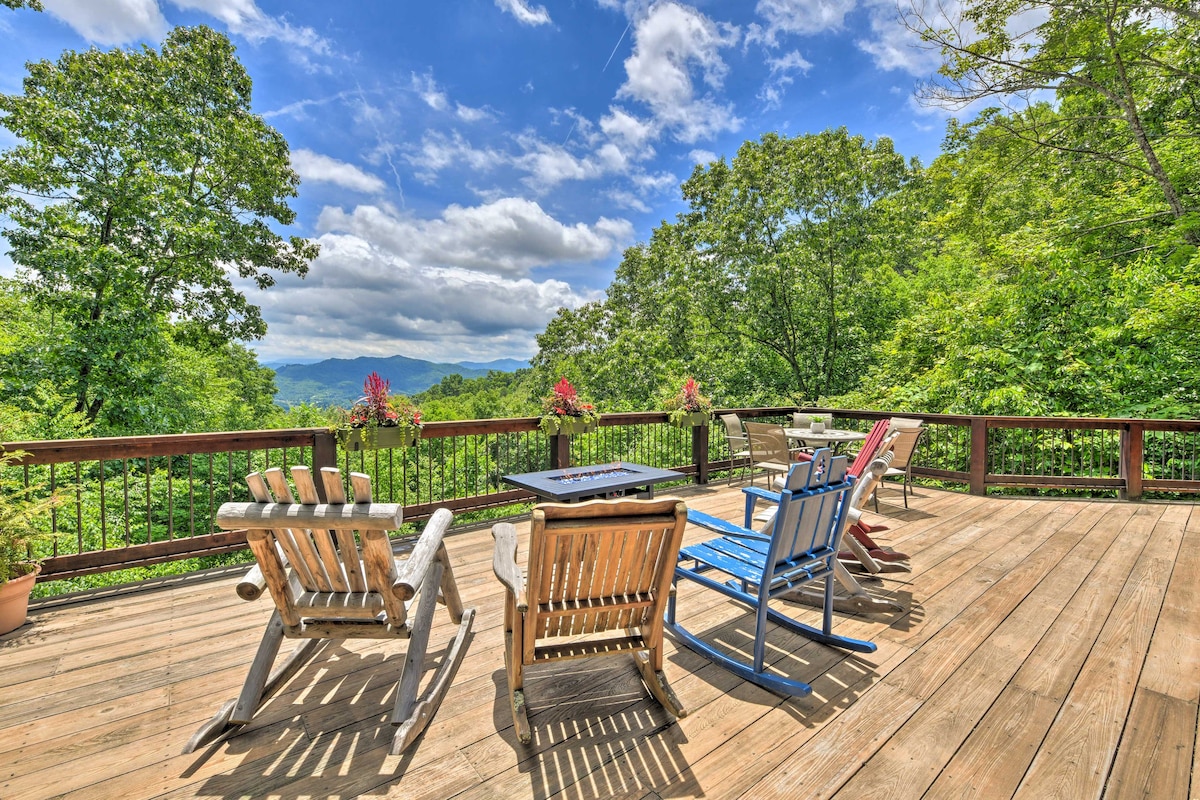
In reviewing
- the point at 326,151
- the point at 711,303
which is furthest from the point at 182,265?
the point at 711,303

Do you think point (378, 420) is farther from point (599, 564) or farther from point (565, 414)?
point (599, 564)


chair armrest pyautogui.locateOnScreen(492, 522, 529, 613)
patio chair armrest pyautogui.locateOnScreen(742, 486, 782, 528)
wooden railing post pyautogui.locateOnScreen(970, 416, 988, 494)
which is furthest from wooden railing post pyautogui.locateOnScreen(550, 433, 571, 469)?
wooden railing post pyautogui.locateOnScreen(970, 416, 988, 494)

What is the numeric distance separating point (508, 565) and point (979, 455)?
620cm

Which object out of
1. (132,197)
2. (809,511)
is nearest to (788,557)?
(809,511)

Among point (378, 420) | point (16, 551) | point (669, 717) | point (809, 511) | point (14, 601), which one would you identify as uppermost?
point (378, 420)

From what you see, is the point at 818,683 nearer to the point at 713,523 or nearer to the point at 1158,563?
the point at 713,523

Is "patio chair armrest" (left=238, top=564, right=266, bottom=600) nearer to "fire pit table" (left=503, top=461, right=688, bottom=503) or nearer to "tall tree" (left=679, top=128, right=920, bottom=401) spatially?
"fire pit table" (left=503, top=461, right=688, bottom=503)

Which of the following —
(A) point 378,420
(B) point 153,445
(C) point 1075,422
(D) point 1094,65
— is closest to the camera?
(B) point 153,445

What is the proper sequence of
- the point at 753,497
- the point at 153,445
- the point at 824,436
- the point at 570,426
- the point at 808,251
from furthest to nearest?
the point at 808,251
the point at 824,436
the point at 570,426
the point at 153,445
the point at 753,497

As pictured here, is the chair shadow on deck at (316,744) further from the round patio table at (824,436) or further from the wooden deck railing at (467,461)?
the round patio table at (824,436)

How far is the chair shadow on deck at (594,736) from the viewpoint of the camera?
1560mm

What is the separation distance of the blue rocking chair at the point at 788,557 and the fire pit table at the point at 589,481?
1031mm

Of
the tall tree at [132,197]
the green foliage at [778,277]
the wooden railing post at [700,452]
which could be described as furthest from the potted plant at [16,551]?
the green foliage at [778,277]

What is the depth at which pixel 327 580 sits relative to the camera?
1839mm
